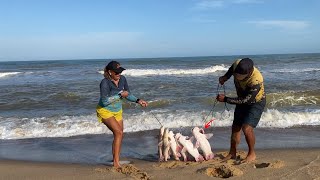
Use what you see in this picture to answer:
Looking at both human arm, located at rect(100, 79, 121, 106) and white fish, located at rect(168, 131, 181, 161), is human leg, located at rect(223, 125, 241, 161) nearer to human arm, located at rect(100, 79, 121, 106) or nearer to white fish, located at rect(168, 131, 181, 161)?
white fish, located at rect(168, 131, 181, 161)

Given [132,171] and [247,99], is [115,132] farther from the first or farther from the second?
[247,99]

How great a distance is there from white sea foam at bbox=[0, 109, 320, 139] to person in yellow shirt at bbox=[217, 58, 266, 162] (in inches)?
125

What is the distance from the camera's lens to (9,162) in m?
5.95

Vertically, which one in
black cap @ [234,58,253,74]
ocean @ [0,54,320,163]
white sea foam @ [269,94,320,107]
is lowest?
ocean @ [0,54,320,163]

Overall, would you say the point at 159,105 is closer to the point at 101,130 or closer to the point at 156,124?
the point at 156,124

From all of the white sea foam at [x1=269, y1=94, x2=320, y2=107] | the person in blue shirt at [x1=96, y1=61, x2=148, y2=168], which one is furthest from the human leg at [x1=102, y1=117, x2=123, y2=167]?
the white sea foam at [x1=269, y1=94, x2=320, y2=107]

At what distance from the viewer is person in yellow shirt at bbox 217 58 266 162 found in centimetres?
498

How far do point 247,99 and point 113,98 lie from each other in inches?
72.3

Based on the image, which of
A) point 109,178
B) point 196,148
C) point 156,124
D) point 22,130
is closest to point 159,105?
point 156,124

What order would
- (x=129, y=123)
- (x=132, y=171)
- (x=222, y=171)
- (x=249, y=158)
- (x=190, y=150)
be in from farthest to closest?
(x=129, y=123) → (x=190, y=150) → (x=249, y=158) → (x=132, y=171) → (x=222, y=171)

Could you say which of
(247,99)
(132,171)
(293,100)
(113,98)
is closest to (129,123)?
(113,98)

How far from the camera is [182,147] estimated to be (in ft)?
18.4

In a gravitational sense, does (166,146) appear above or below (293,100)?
above

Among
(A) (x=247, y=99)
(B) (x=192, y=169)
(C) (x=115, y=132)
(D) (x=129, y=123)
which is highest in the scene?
(A) (x=247, y=99)
